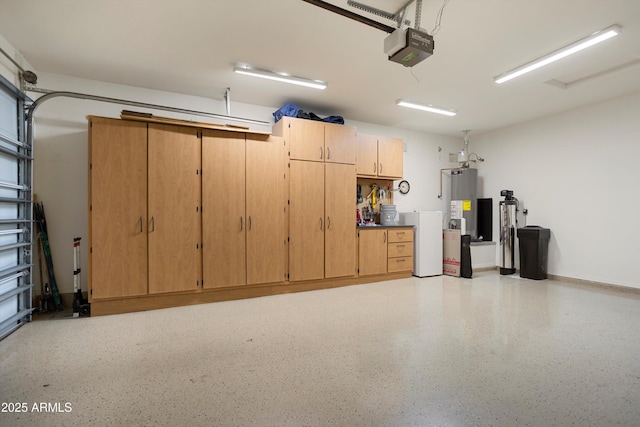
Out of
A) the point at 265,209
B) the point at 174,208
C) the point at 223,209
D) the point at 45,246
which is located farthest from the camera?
the point at 265,209

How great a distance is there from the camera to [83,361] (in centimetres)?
234

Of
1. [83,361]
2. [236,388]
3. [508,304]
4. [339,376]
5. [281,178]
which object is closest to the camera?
[236,388]

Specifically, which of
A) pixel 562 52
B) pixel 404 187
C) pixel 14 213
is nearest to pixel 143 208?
pixel 14 213

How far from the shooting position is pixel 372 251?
16.9ft

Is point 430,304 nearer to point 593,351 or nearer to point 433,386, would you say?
point 593,351

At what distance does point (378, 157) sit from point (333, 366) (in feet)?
13.2

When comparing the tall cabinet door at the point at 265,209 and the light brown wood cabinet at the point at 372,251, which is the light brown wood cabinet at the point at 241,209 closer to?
the tall cabinet door at the point at 265,209

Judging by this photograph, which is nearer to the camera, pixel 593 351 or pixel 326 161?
pixel 593 351

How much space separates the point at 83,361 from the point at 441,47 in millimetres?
4593

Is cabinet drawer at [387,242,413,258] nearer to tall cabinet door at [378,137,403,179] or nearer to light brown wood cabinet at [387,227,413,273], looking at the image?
light brown wood cabinet at [387,227,413,273]

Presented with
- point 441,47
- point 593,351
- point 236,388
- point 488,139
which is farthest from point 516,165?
point 236,388

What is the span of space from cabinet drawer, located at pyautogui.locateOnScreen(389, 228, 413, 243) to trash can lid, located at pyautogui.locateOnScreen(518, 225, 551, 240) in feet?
7.13

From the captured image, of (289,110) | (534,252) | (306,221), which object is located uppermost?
(289,110)

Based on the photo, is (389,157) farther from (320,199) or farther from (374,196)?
(320,199)
